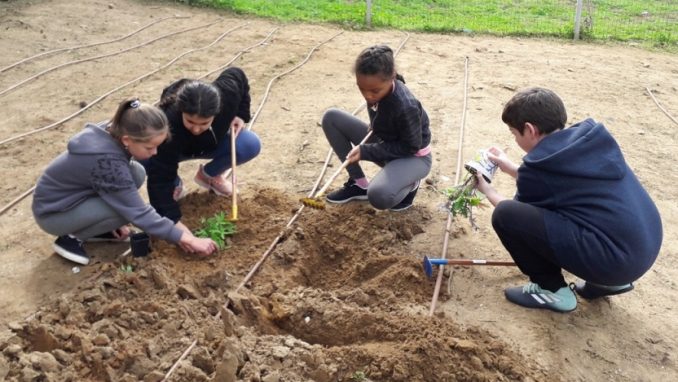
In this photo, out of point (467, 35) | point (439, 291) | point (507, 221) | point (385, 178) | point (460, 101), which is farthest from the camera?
point (467, 35)

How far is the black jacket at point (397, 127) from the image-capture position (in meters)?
3.85

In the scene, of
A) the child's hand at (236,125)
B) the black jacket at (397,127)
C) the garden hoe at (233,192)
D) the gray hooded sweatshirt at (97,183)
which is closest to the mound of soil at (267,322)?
the garden hoe at (233,192)

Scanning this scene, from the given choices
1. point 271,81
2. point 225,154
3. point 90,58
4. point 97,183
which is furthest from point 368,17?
point 97,183

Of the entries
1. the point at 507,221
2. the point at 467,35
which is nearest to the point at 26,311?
the point at 507,221

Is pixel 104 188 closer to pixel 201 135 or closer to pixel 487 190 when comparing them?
pixel 201 135

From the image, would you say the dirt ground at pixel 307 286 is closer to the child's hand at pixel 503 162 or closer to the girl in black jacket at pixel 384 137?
the girl in black jacket at pixel 384 137

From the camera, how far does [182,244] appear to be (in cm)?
351

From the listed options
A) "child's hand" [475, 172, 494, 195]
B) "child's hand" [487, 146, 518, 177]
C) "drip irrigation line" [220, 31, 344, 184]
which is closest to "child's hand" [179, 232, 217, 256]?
→ "drip irrigation line" [220, 31, 344, 184]

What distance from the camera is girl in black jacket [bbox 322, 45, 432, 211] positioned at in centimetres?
368

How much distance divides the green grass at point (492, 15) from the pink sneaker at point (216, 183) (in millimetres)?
6107

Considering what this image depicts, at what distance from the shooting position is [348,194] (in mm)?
4402

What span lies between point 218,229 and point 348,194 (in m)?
1.00

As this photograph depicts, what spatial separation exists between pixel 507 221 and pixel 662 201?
206 centimetres

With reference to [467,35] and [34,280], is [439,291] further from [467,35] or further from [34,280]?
[467,35]
